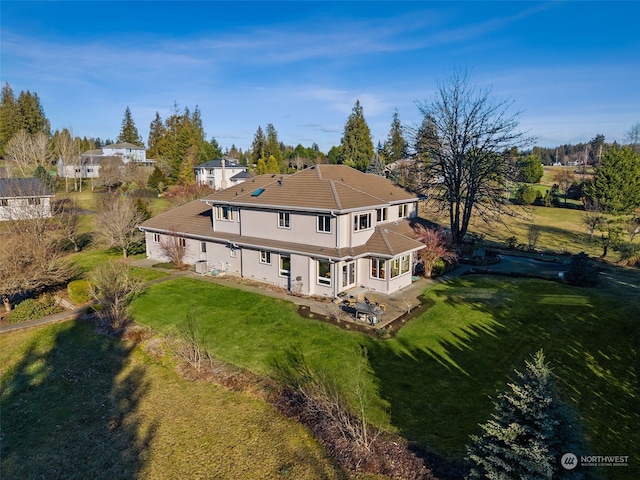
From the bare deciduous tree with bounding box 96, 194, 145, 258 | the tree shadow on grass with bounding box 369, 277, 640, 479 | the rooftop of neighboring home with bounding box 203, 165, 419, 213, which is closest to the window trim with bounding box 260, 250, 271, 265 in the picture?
the rooftop of neighboring home with bounding box 203, 165, 419, 213

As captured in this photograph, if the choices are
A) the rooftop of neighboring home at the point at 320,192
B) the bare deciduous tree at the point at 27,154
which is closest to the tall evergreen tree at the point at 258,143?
the bare deciduous tree at the point at 27,154

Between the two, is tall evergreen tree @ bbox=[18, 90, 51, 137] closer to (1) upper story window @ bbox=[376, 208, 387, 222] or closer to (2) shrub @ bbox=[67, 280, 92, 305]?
(2) shrub @ bbox=[67, 280, 92, 305]

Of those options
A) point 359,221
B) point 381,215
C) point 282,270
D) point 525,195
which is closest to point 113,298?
point 282,270

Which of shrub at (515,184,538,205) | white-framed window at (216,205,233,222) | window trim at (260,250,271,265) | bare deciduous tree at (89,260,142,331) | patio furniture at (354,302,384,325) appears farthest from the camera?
shrub at (515,184,538,205)

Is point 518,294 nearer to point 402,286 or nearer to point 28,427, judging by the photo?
point 402,286

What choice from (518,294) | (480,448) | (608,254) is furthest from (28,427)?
Result: (608,254)

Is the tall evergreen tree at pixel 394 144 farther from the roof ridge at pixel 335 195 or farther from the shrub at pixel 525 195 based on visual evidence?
the roof ridge at pixel 335 195
